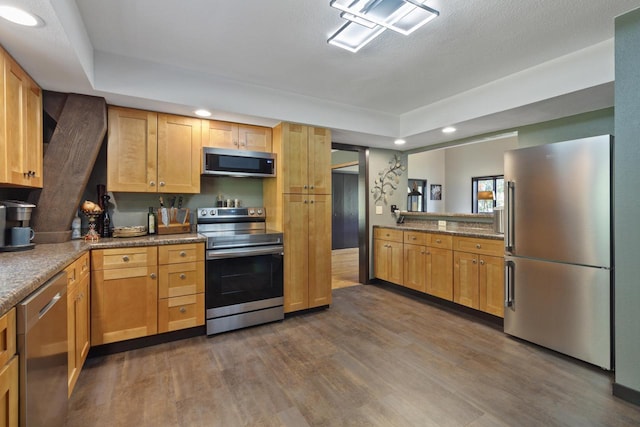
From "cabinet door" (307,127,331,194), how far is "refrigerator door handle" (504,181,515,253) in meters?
1.82

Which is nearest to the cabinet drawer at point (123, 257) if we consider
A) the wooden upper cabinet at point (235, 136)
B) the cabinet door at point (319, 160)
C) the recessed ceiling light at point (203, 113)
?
the wooden upper cabinet at point (235, 136)

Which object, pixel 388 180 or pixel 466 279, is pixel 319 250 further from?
pixel 388 180

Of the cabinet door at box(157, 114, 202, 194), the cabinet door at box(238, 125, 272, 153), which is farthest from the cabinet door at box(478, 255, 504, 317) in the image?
the cabinet door at box(157, 114, 202, 194)

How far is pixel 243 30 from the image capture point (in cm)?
207

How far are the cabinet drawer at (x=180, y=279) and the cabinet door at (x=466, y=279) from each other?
2724mm

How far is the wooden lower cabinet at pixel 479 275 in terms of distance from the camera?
9.67ft

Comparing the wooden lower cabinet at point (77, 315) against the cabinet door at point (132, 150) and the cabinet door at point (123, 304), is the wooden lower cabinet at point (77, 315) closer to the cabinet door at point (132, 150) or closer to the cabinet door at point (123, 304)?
the cabinet door at point (123, 304)

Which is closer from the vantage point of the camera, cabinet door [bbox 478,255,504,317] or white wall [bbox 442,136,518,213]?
cabinet door [bbox 478,255,504,317]

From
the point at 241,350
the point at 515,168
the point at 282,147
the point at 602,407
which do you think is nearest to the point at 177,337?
the point at 241,350

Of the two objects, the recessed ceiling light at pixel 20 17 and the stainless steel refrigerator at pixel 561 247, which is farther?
the stainless steel refrigerator at pixel 561 247

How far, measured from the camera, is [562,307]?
7.79 ft

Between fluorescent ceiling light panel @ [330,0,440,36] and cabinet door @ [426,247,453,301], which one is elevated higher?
Result: fluorescent ceiling light panel @ [330,0,440,36]

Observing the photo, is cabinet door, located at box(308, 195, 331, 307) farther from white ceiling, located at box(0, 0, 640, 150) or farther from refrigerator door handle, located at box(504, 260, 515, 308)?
refrigerator door handle, located at box(504, 260, 515, 308)

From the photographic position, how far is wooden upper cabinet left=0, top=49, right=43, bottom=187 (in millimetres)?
1765
